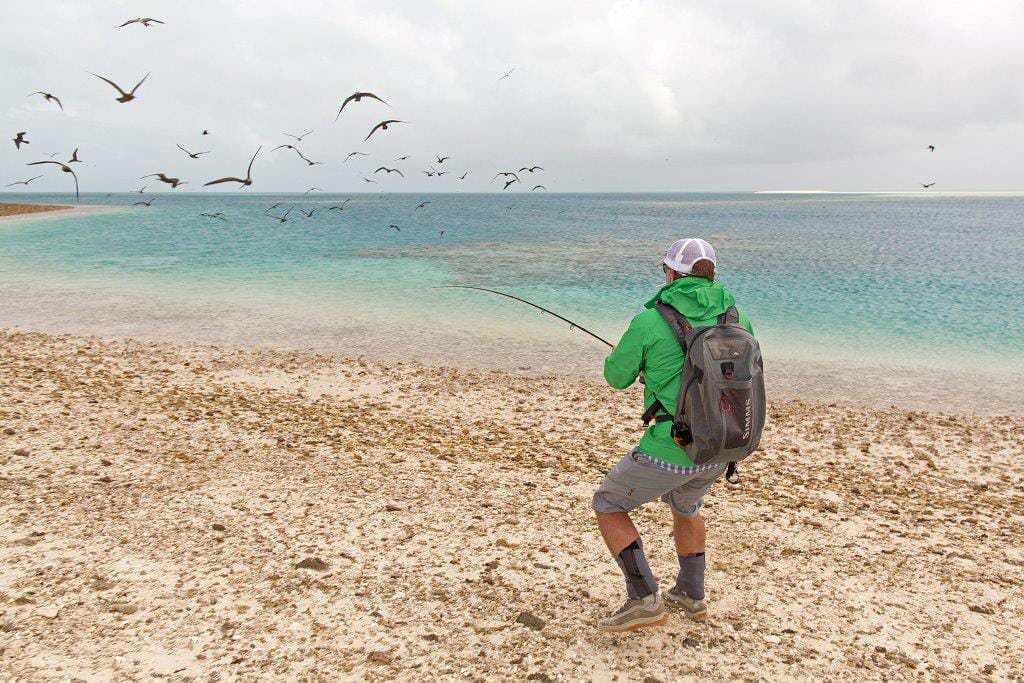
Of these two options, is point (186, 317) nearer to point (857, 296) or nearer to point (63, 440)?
point (63, 440)

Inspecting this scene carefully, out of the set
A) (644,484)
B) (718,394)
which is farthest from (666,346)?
(644,484)

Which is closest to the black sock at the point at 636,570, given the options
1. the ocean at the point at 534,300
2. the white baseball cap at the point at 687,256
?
the white baseball cap at the point at 687,256

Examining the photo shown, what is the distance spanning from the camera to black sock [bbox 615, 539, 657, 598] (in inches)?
163

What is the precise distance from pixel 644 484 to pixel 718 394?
2.45 feet

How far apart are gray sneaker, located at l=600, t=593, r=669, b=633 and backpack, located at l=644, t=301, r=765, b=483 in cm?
117

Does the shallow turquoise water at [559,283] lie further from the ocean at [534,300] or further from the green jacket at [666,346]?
the green jacket at [666,346]

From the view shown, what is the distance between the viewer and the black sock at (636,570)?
4141mm

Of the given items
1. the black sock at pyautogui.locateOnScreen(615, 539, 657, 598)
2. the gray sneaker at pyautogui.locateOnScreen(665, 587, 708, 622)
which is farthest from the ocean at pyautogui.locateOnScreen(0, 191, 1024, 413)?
the black sock at pyautogui.locateOnScreen(615, 539, 657, 598)

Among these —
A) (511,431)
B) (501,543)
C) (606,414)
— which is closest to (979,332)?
(606,414)

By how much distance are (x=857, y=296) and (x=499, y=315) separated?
14577 millimetres

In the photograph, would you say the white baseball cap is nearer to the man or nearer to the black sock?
the man

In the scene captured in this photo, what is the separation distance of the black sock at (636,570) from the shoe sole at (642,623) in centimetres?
16

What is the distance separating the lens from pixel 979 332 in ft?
61.9

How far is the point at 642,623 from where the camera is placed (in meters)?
4.28
